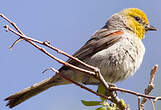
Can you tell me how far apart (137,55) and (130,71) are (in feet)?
0.82

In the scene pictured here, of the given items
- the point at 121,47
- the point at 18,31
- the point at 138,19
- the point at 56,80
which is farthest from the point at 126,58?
the point at 18,31

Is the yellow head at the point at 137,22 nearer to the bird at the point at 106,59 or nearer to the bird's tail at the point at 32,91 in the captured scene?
the bird at the point at 106,59

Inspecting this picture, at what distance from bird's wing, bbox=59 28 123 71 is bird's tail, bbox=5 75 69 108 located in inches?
8.9

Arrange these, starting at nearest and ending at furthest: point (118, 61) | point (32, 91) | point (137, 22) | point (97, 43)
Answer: point (118, 61), point (32, 91), point (97, 43), point (137, 22)

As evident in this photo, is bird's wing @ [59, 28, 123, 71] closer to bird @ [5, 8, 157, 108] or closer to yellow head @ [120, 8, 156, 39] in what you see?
bird @ [5, 8, 157, 108]

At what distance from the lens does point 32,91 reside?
4.01 m

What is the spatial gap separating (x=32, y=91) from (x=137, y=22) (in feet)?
7.51

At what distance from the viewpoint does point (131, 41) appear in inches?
166

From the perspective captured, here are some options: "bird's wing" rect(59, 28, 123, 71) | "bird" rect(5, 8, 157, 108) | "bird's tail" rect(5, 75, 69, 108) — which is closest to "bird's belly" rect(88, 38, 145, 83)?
"bird" rect(5, 8, 157, 108)

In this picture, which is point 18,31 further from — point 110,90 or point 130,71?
point 130,71

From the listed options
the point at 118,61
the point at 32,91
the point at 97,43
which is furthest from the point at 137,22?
the point at 32,91

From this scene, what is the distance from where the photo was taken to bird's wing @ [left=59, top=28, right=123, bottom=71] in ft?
13.9

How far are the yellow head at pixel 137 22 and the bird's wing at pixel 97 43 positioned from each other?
57cm

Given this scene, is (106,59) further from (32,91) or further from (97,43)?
(32,91)
